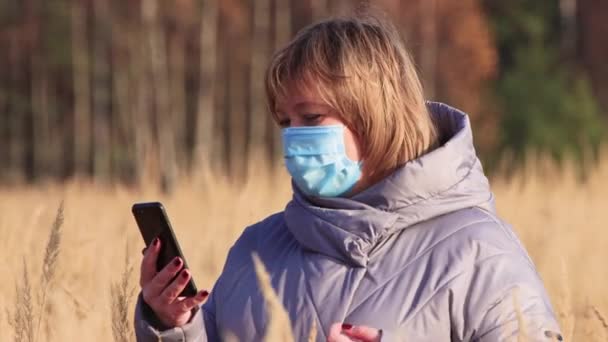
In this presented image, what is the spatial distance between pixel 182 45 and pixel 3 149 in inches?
266

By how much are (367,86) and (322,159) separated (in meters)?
0.15

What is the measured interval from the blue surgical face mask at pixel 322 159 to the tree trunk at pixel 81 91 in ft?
89.5

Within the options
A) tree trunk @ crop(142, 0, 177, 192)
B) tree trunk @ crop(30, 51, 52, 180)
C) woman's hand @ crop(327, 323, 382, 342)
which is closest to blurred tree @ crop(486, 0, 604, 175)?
tree trunk @ crop(142, 0, 177, 192)

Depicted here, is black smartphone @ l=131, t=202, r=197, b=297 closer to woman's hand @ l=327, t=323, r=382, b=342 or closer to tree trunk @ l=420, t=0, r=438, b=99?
woman's hand @ l=327, t=323, r=382, b=342

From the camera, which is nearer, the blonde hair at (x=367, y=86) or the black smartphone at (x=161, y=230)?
the black smartphone at (x=161, y=230)

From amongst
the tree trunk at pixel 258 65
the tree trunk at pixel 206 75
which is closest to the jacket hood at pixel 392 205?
the tree trunk at pixel 206 75

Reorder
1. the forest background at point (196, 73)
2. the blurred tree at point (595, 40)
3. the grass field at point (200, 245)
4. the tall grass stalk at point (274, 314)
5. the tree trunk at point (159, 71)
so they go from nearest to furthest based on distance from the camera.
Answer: the tall grass stalk at point (274, 314) < the grass field at point (200, 245) < the tree trunk at point (159, 71) < the forest background at point (196, 73) < the blurred tree at point (595, 40)

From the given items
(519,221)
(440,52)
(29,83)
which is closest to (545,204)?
(519,221)

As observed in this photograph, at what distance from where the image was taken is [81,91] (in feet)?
101

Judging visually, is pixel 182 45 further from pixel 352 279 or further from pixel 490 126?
pixel 352 279

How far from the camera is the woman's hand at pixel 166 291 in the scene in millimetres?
2293

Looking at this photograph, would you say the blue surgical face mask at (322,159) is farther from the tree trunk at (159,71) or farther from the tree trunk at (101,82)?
the tree trunk at (101,82)

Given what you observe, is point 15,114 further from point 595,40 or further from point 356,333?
point 356,333

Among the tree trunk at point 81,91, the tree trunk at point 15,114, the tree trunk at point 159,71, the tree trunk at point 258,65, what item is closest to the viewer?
the tree trunk at point 159,71
